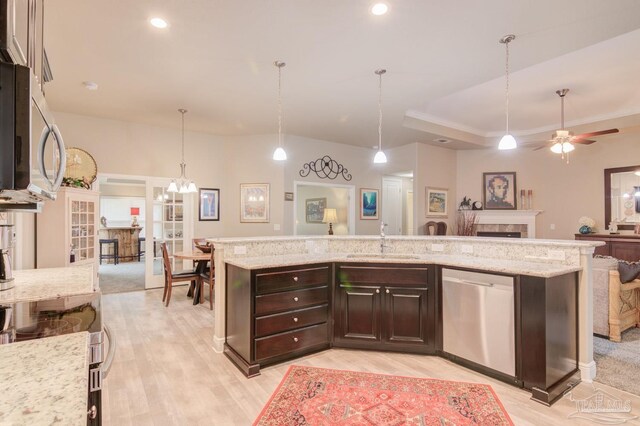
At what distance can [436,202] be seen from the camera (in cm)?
697

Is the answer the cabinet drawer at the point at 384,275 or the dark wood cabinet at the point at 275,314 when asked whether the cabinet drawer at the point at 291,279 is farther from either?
the cabinet drawer at the point at 384,275

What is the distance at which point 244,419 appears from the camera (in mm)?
2137

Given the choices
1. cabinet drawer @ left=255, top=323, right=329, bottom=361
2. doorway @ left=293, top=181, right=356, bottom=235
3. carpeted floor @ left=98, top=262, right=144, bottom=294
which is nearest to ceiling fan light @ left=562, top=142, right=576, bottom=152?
cabinet drawer @ left=255, top=323, right=329, bottom=361

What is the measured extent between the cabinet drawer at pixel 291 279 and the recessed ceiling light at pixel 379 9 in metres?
2.22

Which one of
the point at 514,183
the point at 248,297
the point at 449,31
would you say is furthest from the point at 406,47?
the point at 514,183

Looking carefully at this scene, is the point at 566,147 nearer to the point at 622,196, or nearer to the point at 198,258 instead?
the point at 622,196

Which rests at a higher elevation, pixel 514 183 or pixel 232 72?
pixel 232 72

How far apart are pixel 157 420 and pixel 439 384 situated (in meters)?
2.05

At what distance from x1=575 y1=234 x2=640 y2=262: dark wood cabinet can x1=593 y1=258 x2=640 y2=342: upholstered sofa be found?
89.9 inches

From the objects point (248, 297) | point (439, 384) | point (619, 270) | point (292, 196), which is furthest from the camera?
point (292, 196)

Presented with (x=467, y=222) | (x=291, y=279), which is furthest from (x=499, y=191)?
(x=291, y=279)

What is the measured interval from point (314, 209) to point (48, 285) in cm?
732

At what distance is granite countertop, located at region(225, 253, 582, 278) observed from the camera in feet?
8.20

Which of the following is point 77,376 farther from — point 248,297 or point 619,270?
point 619,270
